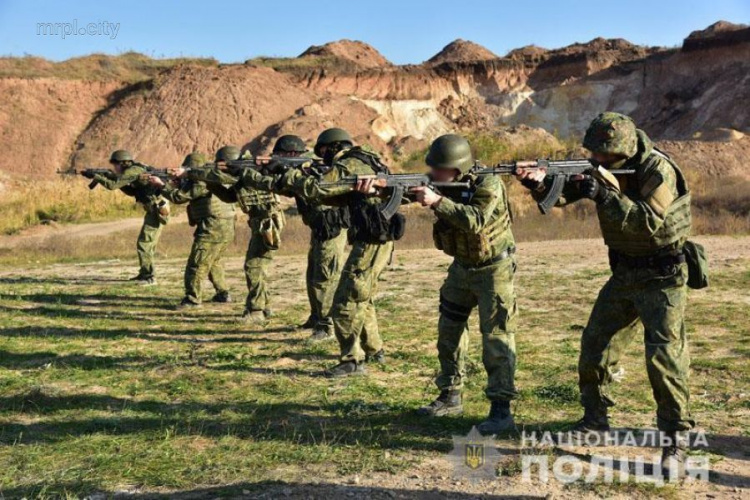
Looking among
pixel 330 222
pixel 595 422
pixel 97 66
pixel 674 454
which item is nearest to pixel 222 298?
pixel 330 222

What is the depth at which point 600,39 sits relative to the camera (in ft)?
142

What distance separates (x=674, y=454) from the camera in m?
4.51

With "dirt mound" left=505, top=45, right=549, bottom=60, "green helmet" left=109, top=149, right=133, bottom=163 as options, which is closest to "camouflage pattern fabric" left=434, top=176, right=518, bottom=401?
"green helmet" left=109, top=149, right=133, bottom=163

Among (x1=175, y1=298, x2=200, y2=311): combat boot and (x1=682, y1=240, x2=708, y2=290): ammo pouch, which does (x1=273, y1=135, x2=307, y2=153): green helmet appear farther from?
(x1=682, y1=240, x2=708, y2=290): ammo pouch

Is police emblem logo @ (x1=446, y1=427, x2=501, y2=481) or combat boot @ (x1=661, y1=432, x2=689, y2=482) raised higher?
combat boot @ (x1=661, y1=432, x2=689, y2=482)

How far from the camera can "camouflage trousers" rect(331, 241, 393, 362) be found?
6.52 m

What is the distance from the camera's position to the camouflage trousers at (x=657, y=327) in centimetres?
445

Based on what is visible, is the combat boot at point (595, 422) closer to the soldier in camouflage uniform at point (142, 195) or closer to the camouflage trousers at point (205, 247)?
the camouflage trousers at point (205, 247)

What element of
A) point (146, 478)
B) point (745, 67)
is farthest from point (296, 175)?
point (745, 67)

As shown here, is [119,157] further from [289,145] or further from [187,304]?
[289,145]

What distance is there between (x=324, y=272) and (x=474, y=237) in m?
3.21

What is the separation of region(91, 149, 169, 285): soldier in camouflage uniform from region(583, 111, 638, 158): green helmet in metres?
A: 7.69

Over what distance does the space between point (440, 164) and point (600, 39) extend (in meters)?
41.8

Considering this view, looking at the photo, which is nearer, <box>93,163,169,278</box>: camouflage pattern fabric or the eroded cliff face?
<box>93,163,169,278</box>: camouflage pattern fabric
